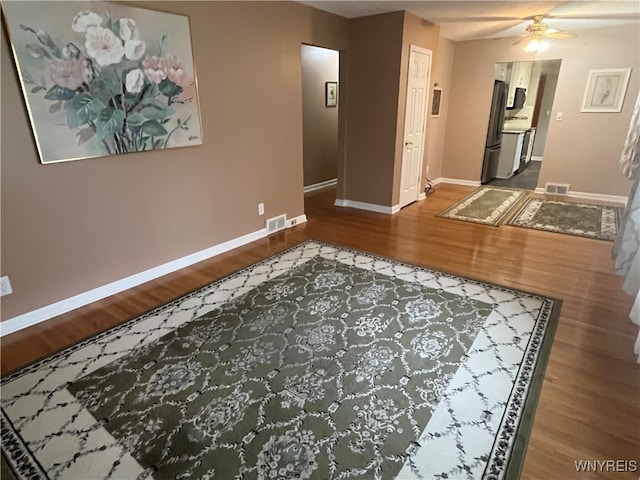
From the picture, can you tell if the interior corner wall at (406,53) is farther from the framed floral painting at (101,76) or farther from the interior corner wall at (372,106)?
the framed floral painting at (101,76)

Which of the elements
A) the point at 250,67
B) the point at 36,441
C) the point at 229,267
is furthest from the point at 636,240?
the point at 36,441

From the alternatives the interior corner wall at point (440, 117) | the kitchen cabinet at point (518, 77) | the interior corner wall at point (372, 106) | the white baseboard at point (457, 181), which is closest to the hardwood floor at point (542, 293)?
the interior corner wall at point (372, 106)

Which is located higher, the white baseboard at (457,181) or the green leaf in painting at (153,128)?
the green leaf in painting at (153,128)

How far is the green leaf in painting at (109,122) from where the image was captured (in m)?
2.51

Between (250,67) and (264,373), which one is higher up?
(250,67)

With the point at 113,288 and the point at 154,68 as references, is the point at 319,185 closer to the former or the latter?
the point at 154,68

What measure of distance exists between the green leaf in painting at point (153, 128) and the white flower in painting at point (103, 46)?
451mm

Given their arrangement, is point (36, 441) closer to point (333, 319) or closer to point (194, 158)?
point (333, 319)

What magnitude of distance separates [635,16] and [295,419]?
6.06 metres

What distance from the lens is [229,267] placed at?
3303mm

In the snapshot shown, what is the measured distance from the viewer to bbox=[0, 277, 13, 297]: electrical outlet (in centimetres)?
227

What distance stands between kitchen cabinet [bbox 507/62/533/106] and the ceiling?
2724mm

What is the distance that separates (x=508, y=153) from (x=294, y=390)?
6953 mm

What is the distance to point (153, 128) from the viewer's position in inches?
111
